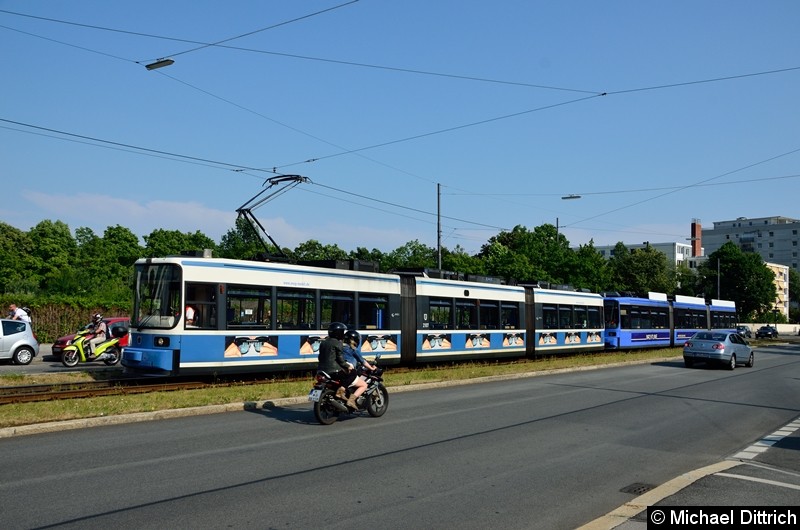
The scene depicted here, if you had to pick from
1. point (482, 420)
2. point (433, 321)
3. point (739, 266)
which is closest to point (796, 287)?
point (739, 266)

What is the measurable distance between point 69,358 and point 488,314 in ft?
48.3

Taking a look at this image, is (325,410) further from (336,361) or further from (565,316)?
(565,316)

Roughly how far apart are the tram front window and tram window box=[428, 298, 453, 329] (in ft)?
32.7

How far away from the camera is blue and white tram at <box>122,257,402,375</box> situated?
16.4 m

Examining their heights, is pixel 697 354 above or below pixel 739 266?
below

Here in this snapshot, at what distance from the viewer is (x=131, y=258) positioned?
270ft

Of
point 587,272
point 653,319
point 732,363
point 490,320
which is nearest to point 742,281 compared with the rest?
point 587,272

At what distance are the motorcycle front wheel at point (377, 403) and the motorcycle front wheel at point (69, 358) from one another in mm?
14191

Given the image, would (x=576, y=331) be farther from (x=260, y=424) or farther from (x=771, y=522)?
(x=771, y=522)

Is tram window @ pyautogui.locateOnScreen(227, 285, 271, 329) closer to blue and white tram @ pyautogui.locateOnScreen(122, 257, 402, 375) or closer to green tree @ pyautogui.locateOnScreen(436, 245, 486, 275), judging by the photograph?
blue and white tram @ pyautogui.locateOnScreen(122, 257, 402, 375)

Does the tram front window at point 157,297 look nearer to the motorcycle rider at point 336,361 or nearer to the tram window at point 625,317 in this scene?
the motorcycle rider at point 336,361

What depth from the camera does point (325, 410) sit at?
12078 mm

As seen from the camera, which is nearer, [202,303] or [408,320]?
[202,303]

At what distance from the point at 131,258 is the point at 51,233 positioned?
8.69m
